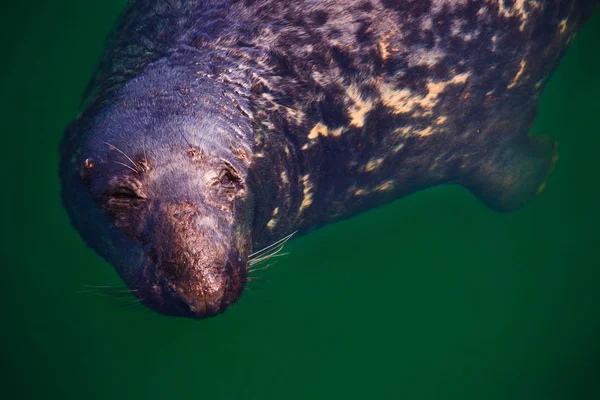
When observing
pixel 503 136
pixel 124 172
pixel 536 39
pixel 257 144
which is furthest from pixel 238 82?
pixel 503 136

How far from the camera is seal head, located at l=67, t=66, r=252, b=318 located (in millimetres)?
2246

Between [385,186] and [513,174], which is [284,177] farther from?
[513,174]

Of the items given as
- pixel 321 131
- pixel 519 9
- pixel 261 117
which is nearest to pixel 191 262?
pixel 261 117

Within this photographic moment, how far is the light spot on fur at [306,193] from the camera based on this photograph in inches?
143

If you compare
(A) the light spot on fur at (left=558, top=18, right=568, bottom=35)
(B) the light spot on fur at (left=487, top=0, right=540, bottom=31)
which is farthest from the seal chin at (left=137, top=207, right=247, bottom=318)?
(A) the light spot on fur at (left=558, top=18, right=568, bottom=35)

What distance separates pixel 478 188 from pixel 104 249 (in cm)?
450

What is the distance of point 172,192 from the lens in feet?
7.77

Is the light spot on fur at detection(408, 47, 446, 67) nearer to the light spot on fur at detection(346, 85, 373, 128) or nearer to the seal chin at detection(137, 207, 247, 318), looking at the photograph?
the light spot on fur at detection(346, 85, 373, 128)

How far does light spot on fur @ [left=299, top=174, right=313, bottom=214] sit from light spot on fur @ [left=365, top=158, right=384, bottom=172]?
58cm

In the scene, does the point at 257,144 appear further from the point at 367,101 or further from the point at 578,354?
the point at 578,354

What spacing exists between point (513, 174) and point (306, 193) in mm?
3319

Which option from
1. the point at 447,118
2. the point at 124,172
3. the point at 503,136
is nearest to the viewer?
the point at 124,172

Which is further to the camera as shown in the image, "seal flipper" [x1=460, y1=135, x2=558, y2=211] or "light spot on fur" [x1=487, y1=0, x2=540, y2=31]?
"seal flipper" [x1=460, y1=135, x2=558, y2=211]

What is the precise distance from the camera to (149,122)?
2.67m
